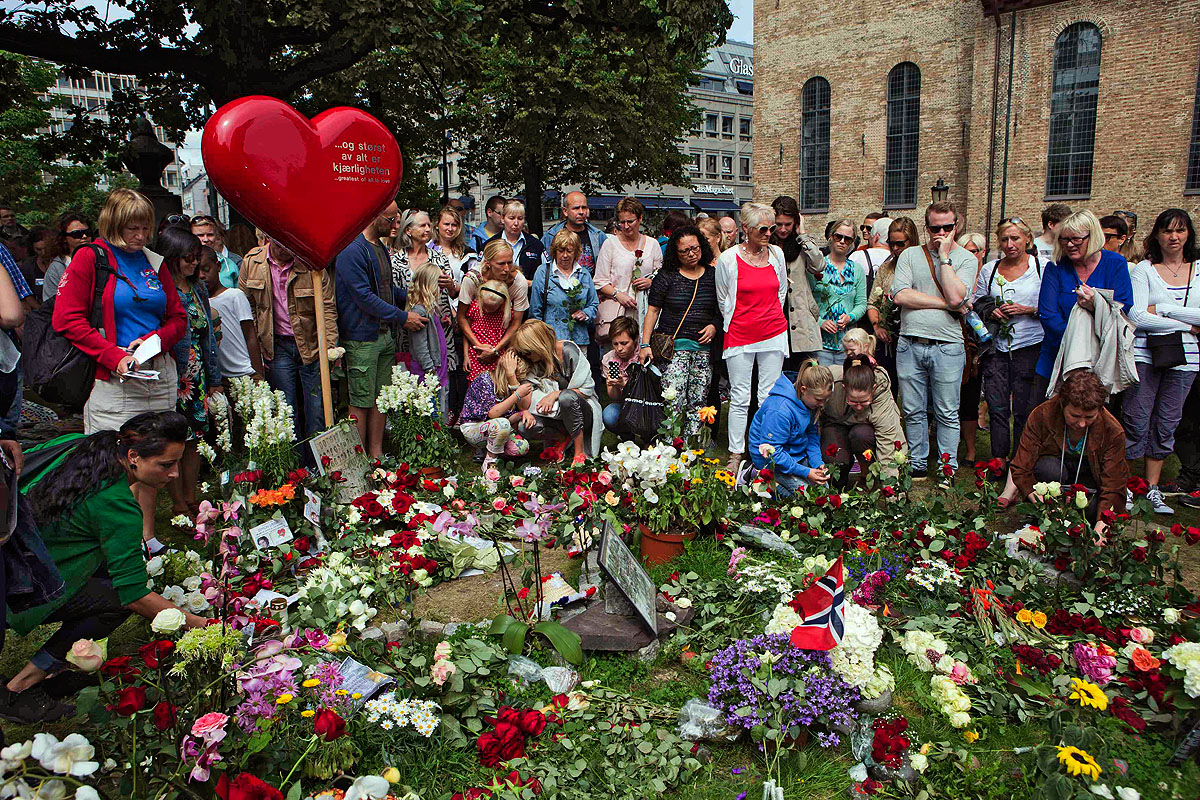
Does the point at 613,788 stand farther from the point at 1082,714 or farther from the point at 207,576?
the point at 207,576

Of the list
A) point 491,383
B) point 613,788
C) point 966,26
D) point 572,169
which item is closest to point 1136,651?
point 613,788

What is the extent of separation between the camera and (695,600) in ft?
12.1

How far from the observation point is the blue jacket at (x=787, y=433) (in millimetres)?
4926

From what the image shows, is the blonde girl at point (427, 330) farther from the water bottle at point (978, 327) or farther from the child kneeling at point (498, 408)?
the water bottle at point (978, 327)

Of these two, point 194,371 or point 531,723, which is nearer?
point 531,723

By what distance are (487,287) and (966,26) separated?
23.2 metres

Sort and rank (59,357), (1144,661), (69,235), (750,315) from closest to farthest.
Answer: (1144,661) → (59,357) → (750,315) → (69,235)

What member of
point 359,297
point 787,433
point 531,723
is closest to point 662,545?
A: point 787,433

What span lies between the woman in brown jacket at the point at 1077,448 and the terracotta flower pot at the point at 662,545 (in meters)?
1.98

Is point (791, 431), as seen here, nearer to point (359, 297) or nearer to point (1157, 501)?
point (1157, 501)

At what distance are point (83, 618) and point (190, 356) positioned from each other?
7.03 ft

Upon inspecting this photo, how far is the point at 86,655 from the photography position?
192cm

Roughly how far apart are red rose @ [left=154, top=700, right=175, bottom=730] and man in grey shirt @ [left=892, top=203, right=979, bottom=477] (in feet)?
15.8

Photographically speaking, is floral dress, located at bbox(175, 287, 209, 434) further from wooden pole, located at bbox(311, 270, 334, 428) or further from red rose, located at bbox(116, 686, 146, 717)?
red rose, located at bbox(116, 686, 146, 717)
